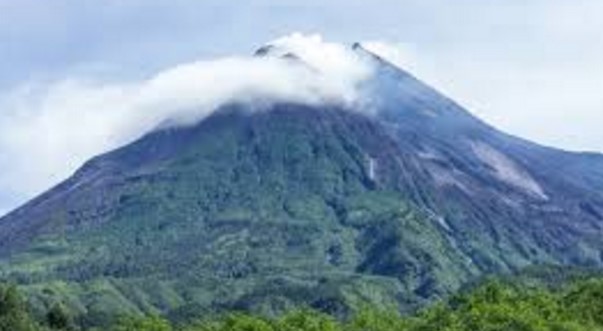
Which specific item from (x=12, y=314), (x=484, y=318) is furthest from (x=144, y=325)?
(x=12, y=314)

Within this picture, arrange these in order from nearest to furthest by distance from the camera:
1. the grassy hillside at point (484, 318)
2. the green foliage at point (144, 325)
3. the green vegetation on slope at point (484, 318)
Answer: the green vegetation on slope at point (484, 318) → the grassy hillside at point (484, 318) → the green foliage at point (144, 325)

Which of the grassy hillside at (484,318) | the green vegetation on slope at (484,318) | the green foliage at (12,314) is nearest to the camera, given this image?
the green vegetation on slope at (484,318)

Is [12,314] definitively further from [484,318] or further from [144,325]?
[484,318]

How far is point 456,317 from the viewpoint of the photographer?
124875 mm

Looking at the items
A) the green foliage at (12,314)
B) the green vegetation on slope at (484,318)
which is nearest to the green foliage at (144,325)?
the green vegetation on slope at (484,318)

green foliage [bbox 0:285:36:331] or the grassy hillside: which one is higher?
green foliage [bbox 0:285:36:331]

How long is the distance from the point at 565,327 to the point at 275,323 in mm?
35654

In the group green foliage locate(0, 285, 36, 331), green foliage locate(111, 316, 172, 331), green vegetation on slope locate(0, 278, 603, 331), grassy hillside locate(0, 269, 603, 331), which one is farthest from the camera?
green foliage locate(0, 285, 36, 331)

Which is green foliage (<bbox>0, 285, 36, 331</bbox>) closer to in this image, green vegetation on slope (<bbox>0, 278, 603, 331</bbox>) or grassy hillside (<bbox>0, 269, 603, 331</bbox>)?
grassy hillside (<bbox>0, 269, 603, 331</bbox>)

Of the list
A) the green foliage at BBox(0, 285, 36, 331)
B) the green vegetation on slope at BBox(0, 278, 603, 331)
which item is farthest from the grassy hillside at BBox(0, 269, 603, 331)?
the green foliage at BBox(0, 285, 36, 331)

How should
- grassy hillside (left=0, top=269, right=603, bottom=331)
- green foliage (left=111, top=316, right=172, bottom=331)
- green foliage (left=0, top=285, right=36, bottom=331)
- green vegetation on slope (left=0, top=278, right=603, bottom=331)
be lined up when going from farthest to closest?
green foliage (left=0, top=285, right=36, bottom=331), green foliage (left=111, top=316, right=172, bottom=331), grassy hillside (left=0, top=269, right=603, bottom=331), green vegetation on slope (left=0, top=278, right=603, bottom=331)

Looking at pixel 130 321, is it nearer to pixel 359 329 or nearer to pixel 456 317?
pixel 359 329

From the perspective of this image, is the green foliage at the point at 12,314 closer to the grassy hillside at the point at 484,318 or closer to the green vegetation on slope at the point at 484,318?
the grassy hillside at the point at 484,318

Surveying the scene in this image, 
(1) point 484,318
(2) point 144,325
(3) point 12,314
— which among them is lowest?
(1) point 484,318
